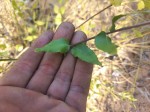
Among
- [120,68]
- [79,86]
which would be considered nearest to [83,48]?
[79,86]

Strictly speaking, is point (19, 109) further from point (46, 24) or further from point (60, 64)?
point (46, 24)

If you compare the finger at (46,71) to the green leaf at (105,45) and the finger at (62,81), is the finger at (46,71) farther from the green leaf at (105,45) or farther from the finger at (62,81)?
the green leaf at (105,45)

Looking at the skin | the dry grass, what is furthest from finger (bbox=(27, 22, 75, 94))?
the dry grass

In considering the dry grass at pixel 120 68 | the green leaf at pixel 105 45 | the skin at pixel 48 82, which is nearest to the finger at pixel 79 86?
the skin at pixel 48 82

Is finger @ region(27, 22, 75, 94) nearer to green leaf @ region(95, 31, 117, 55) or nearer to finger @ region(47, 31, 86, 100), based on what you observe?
finger @ region(47, 31, 86, 100)

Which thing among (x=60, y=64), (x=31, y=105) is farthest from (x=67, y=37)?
(x=31, y=105)

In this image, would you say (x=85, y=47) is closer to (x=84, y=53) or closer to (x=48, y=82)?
(x=84, y=53)

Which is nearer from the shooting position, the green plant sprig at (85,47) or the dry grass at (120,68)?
the green plant sprig at (85,47)
